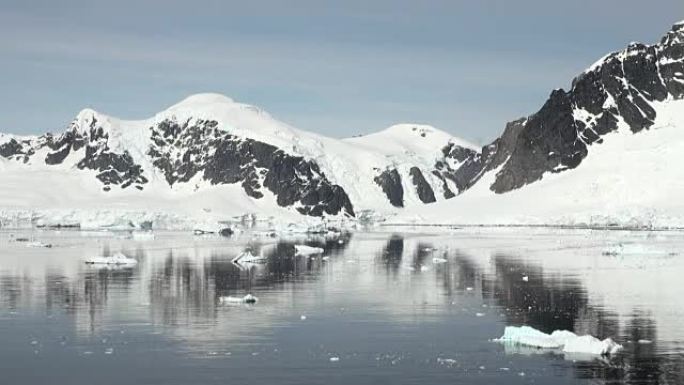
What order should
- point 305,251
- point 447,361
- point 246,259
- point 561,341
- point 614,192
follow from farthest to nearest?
point 614,192, point 305,251, point 246,259, point 561,341, point 447,361

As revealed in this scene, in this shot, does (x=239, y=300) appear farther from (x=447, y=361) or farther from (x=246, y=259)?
(x=246, y=259)

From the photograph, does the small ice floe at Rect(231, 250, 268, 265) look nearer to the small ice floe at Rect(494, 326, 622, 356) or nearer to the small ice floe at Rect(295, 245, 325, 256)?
the small ice floe at Rect(295, 245, 325, 256)

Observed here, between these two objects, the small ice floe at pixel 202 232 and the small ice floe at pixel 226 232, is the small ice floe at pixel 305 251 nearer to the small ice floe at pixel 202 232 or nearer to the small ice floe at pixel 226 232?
the small ice floe at pixel 226 232

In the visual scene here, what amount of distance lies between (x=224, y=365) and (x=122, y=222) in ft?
422

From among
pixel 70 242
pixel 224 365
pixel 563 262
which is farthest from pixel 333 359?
pixel 70 242

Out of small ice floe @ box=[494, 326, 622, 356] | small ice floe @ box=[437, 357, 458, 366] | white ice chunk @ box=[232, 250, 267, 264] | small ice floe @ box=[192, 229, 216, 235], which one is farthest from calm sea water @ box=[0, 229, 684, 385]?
small ice floe @ box=[192, 229, 216, 235]

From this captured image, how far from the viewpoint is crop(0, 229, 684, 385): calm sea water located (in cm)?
2898

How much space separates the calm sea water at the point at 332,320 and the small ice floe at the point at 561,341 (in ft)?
2.26

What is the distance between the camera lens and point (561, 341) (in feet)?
107

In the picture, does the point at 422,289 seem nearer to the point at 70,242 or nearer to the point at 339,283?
the point at 339,283

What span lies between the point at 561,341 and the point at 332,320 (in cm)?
1063

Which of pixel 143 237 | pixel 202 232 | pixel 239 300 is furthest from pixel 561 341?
pixel 202 232

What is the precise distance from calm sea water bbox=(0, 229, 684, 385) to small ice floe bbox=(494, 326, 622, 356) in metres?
0.69

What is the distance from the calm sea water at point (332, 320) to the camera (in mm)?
28984
